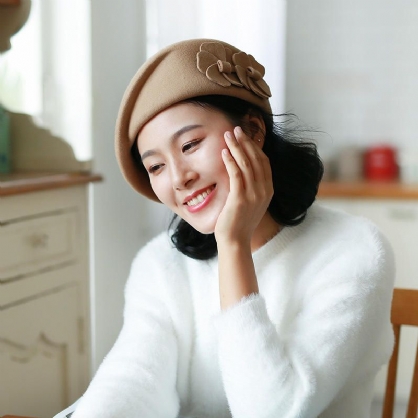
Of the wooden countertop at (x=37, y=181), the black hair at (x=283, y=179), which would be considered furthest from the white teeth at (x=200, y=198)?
the wooden countertop at (x=37, y=181)

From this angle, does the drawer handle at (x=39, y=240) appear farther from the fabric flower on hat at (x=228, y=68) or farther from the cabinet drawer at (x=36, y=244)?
the fabric flower on hat at (x=228, y=68)

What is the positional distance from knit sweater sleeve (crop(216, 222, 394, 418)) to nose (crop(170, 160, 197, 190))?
0.20 m

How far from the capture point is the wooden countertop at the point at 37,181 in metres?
1.56

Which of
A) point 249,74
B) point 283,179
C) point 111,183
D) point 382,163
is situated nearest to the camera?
point 249,74

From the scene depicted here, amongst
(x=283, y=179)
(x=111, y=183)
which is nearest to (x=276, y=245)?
(x=283, y=179)

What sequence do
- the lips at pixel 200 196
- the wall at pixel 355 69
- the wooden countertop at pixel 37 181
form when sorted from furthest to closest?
1. the wall at pixel 355 69
2. the wooden countertop at pixel 37 181
3. the lips at pixel 200 196

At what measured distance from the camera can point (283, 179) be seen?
46.9 inches

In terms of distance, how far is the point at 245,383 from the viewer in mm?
922

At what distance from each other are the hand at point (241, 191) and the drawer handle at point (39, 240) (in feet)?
2.62

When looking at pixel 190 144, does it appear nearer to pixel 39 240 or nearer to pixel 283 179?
pixel 283 179

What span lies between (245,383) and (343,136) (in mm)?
2327

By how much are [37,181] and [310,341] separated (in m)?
0.95

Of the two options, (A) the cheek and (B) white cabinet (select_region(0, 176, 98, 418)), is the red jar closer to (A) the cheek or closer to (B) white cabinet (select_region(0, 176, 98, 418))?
(B) white cabinet (select_region(0, 176, 98, 418))

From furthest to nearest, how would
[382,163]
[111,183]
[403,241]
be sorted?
[382,163] < [403,241] < [111,183]
